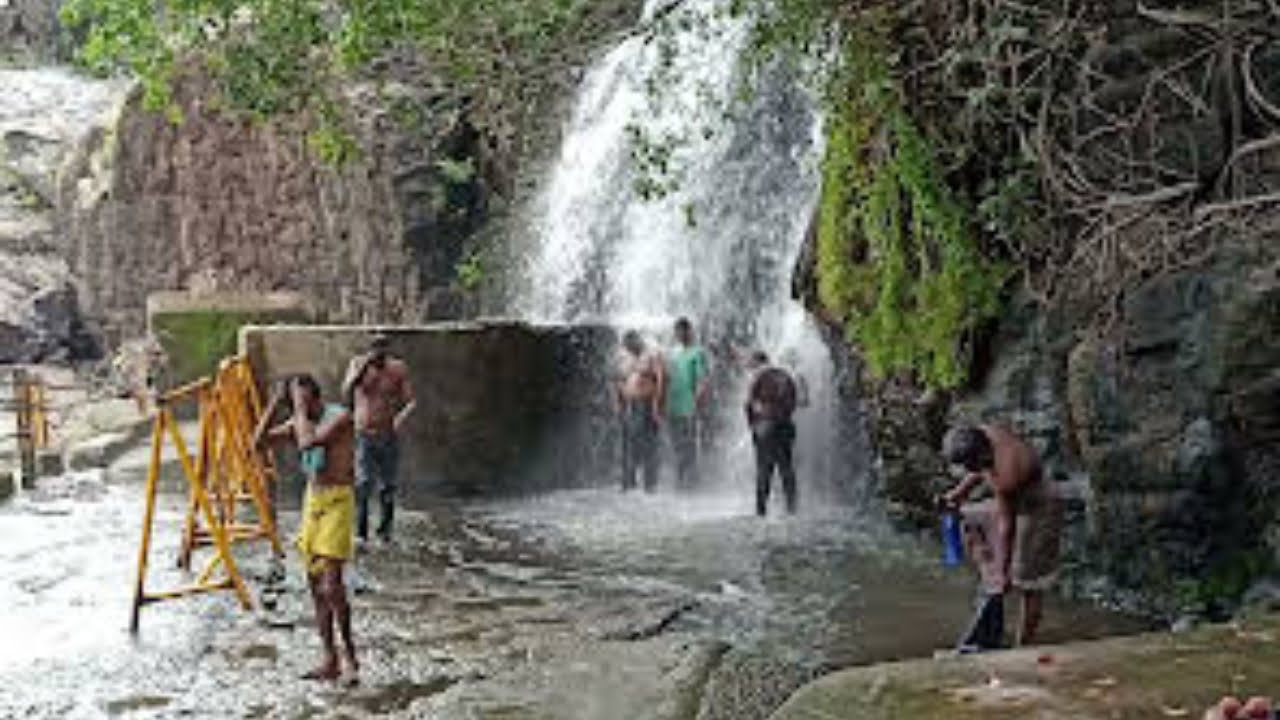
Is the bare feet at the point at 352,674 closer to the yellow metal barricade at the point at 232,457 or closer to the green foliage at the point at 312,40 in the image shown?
the yellow metal barricade at the point at 232,457

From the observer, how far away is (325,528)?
25.7 ft

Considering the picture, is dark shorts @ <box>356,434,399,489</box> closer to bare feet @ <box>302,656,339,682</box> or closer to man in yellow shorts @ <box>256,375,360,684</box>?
man in yellow shorts @ <box>256,375,360,684</box>

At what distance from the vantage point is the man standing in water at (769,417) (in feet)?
42.8

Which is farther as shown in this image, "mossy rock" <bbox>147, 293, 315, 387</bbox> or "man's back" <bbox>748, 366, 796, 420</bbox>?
"mossy rock" <bbox>147, 293, 315, 387</bbox>

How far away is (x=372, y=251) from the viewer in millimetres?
22266

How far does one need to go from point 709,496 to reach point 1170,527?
6835 millimetres

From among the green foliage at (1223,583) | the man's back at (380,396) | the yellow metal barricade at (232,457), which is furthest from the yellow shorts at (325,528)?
the green foliage at (1223,583)

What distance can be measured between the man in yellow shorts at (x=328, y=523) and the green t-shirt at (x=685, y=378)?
6.86m

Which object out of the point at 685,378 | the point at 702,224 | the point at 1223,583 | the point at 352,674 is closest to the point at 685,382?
the point at 685,378

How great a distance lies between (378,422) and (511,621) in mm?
3032

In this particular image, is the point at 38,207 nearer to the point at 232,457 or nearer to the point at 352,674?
the point at 232,457

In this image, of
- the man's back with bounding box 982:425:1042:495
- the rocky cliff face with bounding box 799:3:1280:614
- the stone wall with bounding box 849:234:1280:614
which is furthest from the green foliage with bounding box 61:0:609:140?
the man's back with bounding box 982:425:1042:495

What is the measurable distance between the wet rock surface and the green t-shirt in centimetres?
123

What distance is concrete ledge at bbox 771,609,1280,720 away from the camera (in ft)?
18.5
